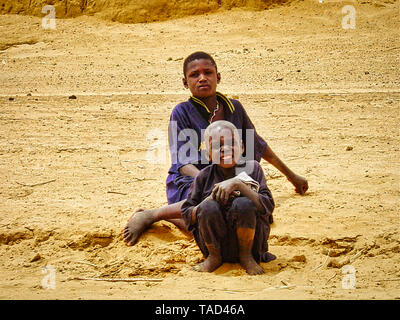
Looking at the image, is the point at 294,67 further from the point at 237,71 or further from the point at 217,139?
the point at 217,139

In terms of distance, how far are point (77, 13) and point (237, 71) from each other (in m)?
6.53

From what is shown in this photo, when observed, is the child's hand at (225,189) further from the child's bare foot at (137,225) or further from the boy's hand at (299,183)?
the boy's hand at (299,183)

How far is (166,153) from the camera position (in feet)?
19.9

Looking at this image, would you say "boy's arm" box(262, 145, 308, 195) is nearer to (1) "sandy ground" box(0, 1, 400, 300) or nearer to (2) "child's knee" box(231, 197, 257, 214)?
(1) "sandy ground" box(0, 1, 400, 300)

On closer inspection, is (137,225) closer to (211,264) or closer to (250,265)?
(211,264)

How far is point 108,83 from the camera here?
10.7 meters

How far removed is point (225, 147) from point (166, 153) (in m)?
2.97

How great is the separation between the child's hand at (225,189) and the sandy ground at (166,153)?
44 centimetres

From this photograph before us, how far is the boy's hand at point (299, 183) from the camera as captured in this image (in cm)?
454

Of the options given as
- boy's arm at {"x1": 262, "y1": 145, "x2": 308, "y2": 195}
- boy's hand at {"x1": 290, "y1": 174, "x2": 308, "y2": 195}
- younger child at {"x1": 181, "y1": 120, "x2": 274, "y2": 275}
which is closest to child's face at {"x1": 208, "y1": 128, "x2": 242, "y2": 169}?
younger child at {"x1": 181, "y1": 120, "x2": 274, "y2": 275}

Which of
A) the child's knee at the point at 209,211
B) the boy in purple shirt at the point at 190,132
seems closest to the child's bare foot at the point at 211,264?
the child's knee at the point at 209,211

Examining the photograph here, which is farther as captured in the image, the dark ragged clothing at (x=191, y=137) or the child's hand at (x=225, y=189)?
the dark ragged clothing at (x=191, y=137)

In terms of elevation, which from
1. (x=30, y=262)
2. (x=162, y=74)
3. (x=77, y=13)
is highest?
(x=77, y=13)
